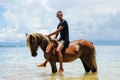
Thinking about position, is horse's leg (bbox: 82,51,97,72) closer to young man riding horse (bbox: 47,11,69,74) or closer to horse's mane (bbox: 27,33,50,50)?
young man riding horse (bbox: 47,11,69,74)

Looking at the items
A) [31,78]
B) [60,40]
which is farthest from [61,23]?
[31,78]

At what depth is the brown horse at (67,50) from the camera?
12070 millimetres

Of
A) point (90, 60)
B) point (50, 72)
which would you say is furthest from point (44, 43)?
point (90, 60)

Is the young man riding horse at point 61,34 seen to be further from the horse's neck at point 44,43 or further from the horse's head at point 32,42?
the horse's head at point 32,42

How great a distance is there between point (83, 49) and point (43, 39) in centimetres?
178

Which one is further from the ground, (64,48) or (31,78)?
(64,48)

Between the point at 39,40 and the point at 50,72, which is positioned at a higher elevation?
the point at 39,40

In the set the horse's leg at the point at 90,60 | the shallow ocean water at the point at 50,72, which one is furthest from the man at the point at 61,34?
the horse's leg at the point at 90,60

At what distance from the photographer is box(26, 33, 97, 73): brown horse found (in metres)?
12.1

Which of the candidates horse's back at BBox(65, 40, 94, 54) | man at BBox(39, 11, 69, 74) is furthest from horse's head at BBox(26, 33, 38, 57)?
horse's back at BBox(65, 40, 94, 54)

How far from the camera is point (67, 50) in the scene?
12680 mm

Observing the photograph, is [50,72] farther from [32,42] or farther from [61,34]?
[32,42]

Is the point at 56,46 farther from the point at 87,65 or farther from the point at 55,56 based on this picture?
the point at 87,65

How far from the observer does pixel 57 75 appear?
12.2m
